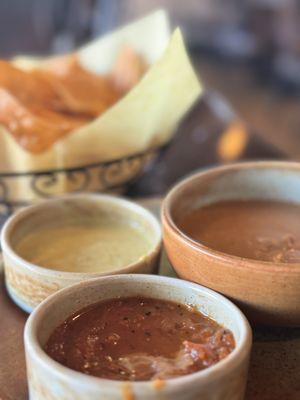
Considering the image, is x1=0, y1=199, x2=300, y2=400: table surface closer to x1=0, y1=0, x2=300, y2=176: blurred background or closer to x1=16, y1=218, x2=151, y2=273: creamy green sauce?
x1=16, y1=218, x2=151, y2=273: creamy green sauce

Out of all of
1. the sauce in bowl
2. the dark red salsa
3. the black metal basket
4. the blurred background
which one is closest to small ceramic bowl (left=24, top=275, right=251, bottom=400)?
the dark red salsa

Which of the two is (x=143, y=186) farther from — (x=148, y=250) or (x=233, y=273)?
(x=233, y=273)

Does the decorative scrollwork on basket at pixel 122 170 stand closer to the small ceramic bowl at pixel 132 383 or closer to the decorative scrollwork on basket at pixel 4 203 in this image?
the decorative scrollwork on basket at pixel 4 203

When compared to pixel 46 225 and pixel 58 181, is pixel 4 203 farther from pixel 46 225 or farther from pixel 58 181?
pixel 46 225

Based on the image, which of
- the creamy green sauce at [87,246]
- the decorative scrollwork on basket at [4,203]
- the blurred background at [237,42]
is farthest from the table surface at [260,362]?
the blurred background at [237,42]

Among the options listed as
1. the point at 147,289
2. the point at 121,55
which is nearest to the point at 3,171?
the point at 121,55
